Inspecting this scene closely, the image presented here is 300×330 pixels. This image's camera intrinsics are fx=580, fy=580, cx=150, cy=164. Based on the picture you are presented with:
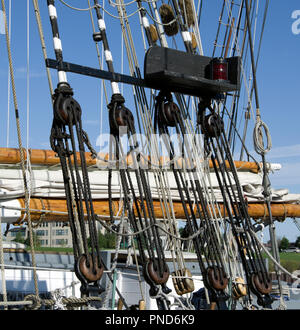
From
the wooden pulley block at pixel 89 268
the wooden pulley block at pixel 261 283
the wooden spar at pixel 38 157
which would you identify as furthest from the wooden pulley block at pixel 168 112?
the wooden spar at pixel 38 157

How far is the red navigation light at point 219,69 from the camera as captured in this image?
19.0 feet

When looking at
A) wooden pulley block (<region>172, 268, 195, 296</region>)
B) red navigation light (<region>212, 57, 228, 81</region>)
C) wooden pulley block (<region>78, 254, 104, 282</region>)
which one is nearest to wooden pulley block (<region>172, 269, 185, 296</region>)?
wooden pulley block (<region>172, 268, 195, 296</region>)

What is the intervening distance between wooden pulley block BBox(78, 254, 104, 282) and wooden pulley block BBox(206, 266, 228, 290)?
135 centimetres

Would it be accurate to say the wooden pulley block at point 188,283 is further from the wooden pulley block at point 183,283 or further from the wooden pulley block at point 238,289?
the wooden pulley block at point 238,289

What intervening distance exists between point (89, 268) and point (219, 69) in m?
2.45

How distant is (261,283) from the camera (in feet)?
18.4

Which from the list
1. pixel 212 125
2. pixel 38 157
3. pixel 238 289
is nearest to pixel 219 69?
pixel 212 125

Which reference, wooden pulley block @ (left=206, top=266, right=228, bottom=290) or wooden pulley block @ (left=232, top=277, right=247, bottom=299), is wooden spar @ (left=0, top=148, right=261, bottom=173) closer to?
wooden pulley block @ (left=232, top=277, right=247, bottom=299)

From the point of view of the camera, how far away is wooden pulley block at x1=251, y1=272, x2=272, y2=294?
5.57 meters

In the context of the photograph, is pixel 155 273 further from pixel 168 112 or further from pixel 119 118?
pixel 168 112

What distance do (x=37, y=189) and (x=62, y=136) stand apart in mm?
3144

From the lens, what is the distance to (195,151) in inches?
Answer: 245

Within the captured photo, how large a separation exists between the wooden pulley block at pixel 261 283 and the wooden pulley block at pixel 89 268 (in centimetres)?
175

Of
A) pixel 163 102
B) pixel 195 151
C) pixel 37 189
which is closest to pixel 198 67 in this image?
pixel 163 102
